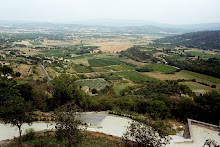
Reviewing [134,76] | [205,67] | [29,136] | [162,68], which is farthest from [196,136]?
[205,67]

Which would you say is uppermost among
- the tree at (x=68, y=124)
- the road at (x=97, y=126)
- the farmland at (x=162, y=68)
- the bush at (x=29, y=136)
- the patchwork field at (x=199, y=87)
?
the tree at (x=68, y=124)

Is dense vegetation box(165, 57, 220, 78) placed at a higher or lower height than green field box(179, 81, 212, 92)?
higher

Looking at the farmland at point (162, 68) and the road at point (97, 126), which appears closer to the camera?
the road at point (97, 126)

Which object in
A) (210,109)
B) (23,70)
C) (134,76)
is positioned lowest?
(134,76)

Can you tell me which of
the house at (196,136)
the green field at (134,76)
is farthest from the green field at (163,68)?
the house at (196,136)

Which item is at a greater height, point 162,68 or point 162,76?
point 162,68

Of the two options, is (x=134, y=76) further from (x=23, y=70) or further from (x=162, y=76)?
(x=23, y=70)

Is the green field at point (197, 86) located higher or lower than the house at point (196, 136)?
lower

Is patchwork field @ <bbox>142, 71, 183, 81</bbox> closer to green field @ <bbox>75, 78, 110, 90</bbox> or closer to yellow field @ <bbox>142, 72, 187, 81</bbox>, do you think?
yellow field @ <bbox>142, 72, 187, 81</bbox>

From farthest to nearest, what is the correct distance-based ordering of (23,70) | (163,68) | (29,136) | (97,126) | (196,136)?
(163,68) < (23,70) < (97,126) < (196,136) < (29,136)

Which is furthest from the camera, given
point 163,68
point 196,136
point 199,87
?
point 163,68

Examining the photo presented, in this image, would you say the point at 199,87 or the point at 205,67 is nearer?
the point at 199,87

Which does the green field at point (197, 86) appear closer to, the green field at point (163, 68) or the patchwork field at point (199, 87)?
the patchwork field at point (199, 87)

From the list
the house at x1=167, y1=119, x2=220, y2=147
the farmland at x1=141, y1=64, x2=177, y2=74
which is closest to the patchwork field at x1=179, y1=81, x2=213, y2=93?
the farmland at x1=141, y1=64, x2=177, y2=74
